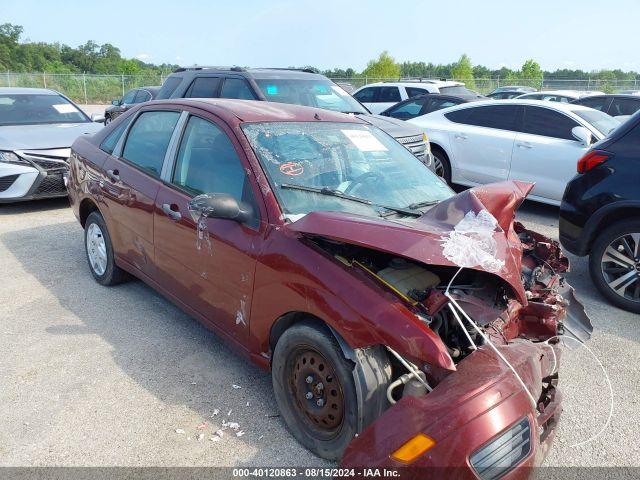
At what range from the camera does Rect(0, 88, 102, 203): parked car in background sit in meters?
7.14

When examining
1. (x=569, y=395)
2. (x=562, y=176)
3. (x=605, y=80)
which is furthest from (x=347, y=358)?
(x=605, y=80)

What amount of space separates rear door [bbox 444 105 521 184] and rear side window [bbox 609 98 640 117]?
525 cm

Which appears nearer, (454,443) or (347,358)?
(454,443)

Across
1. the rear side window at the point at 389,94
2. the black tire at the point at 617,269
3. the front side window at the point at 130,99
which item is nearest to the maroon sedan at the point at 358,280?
the black tire at the point at 617,269

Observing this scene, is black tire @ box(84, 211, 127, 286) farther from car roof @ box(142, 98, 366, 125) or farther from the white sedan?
the white sedan

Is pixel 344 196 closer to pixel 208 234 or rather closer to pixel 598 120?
pixel 208 234

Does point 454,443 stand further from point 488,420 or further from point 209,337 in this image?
point 209,337

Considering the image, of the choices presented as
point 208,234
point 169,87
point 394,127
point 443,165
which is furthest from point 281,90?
point 208,234

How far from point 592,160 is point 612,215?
0.53 metres

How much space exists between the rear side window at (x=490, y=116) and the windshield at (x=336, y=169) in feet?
15.0

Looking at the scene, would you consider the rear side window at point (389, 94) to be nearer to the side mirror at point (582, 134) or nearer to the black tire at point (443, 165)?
the black tire at point (443, 165)

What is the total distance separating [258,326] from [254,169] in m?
0.91

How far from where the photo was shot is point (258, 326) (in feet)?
9.77

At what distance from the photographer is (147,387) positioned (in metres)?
3.33
